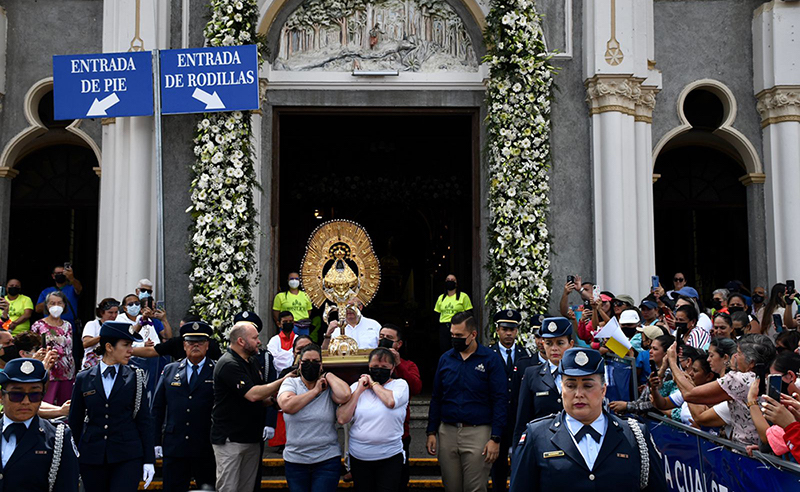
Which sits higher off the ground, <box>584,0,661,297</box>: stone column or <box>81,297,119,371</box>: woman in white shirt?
<box>584,0,661,297</box>: stone column

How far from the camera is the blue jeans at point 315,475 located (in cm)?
678

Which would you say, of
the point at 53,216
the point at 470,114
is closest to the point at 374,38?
the point at 470,114

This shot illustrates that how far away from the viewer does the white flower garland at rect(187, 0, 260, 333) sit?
12328 millimetres

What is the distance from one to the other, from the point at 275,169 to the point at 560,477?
33.0 ft

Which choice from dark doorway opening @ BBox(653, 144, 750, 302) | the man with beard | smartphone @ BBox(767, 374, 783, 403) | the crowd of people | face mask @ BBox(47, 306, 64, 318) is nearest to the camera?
smartphone @ BBox(767, 374, 783, 403)

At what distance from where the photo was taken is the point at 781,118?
14.3 metres

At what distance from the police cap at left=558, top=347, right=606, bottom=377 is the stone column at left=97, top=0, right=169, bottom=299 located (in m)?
9.49

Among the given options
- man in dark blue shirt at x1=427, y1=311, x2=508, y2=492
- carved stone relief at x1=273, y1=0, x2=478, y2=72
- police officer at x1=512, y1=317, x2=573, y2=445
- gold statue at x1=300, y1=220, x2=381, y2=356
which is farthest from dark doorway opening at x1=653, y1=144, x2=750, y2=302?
police officer at x1=512, y1=317, x2=573, y2=445

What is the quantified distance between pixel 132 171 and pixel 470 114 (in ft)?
18.0

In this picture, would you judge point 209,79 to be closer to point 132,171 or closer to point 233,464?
point 132,171

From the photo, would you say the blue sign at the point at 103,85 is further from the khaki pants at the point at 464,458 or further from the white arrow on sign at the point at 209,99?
the khaki pants at the point at 464,458

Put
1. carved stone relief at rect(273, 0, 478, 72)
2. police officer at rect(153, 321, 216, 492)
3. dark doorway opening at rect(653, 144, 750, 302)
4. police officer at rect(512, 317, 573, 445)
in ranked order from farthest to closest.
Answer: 1. dark doorway opening at rect(653, 144, 750, 302)
2. carved stone relief at rect(273, 0, 478, 72)
3. police officer at rect(153, 321, 216, 492)
4. police officer at rect(512, 317, 573, 445)

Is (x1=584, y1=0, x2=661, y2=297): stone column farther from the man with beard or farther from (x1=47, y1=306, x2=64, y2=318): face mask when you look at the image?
(x1=47, y1=306, x2=64, y2=318): face mask

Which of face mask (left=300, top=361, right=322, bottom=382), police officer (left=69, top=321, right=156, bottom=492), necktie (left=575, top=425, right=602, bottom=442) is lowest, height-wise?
police officer (left=69, top=321, right=156, bottom=492)
